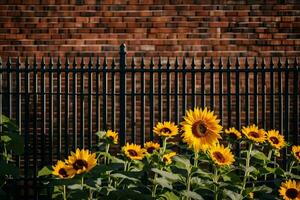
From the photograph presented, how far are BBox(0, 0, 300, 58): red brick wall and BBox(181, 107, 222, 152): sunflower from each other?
179 inches

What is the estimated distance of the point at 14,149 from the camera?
10.4ft

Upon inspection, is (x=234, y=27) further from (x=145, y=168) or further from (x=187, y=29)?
(x=145, y=168)

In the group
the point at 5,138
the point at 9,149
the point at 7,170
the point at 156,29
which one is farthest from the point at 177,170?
the point at 156,29

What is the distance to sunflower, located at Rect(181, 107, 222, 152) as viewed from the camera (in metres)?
2.46

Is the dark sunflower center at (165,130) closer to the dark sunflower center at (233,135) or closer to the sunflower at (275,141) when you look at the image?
the dark sunflower center at (233,135)

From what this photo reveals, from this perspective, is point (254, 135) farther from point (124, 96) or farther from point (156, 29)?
point (156, 29)

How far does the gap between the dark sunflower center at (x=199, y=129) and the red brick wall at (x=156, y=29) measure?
179 inches

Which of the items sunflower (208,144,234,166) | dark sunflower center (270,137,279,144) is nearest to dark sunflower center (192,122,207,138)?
sunflower (208,144,234,166)

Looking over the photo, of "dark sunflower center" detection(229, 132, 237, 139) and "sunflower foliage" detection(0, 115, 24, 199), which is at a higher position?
"dark sunflower center" detection(229, 132, 237, 139)

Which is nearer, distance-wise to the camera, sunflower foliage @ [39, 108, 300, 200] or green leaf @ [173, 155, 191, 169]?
sunflower foliage @ [39, 108, 300, 200]

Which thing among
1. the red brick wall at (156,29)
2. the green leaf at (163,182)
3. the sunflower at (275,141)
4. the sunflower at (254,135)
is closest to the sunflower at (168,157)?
the green leaf at (163,182)

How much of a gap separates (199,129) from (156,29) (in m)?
4.72

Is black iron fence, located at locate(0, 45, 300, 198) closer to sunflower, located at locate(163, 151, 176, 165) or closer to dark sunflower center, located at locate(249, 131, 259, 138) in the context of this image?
sunflower, located at locate(163, 151, 176, 165)

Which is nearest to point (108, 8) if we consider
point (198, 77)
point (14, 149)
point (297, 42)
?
point (198, 77)
